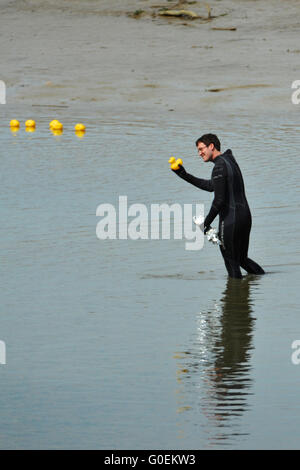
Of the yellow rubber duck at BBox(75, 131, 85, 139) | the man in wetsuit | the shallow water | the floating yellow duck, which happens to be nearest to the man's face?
the man in wetsuit

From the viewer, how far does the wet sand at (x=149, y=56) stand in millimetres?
25531

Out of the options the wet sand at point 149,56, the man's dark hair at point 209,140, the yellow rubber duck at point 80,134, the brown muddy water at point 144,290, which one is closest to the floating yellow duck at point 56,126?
the brown muddy water at point 144,290

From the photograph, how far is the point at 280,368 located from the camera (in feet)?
27.1

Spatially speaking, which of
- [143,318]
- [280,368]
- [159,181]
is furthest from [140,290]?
[159,181]

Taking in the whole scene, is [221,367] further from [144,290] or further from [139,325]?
[144,290]

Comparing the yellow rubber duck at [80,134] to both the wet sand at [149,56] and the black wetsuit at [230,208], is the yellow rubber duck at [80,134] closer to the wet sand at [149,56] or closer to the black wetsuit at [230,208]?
the wet sand at [149,56]

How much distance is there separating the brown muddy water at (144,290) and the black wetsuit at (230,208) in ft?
1.05

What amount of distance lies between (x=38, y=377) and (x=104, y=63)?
2165 cm

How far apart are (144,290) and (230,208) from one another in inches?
48.1

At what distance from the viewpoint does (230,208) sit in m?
10.9

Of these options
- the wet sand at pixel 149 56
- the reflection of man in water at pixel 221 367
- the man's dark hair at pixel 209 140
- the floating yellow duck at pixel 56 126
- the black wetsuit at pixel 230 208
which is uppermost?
the wet sand at pixel 149 56

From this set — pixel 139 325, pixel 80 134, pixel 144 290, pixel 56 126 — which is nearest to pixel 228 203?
pixel 144 290

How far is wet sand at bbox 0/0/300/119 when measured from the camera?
25.5 meters

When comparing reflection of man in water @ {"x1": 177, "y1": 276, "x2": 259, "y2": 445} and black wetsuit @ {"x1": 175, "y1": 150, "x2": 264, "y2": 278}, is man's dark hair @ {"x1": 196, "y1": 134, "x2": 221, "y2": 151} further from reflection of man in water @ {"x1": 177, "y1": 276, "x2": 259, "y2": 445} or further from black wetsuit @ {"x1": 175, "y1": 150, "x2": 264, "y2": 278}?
reflection of man in water @ {"x1": 177, "y1": 276, "x2": 259, "y2": 445}
